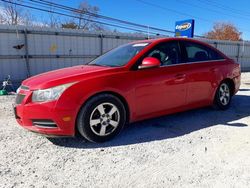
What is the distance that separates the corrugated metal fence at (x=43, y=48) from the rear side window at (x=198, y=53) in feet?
26.0

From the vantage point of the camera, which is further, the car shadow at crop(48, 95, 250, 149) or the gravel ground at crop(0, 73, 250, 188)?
the car shadow at crop(48, 95, 250, 149)

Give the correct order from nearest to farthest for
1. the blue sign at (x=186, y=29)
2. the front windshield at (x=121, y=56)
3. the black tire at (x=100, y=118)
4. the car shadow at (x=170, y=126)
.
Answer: the black tire at (x=100, y=118)
the car shadow at (x=170, y=126)
the front windshield at (x=121, y=56)
the blue sign at (x=186, y=29)

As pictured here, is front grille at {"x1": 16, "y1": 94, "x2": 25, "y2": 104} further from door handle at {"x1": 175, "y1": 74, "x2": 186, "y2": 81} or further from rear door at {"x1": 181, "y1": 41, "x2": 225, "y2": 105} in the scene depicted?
rear door at {"x1": 181, "y1": 41, "x2": 225, "y2": 105}

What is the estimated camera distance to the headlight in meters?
3.29

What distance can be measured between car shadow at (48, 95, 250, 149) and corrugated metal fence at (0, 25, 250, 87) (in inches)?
302

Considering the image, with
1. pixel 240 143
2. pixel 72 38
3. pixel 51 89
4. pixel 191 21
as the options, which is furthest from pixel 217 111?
pixel 72 38

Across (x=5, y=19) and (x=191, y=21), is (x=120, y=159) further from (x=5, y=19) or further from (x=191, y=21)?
(x=5, y=19)

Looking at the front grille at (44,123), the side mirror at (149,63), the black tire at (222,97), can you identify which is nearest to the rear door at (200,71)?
the black tire at (222,97)

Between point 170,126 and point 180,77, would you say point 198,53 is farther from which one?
point 170,126

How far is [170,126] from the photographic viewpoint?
4.44 m

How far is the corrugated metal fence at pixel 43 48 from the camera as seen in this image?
10.2 metres

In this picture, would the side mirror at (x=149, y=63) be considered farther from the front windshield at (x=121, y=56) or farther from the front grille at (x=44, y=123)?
the front grille at (x=44, y=123)

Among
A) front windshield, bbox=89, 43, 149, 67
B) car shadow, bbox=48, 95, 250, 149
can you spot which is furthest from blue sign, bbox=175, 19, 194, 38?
front windshield, bbox=89, 43, 149, 67

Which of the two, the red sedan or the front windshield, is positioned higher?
the front windshield
